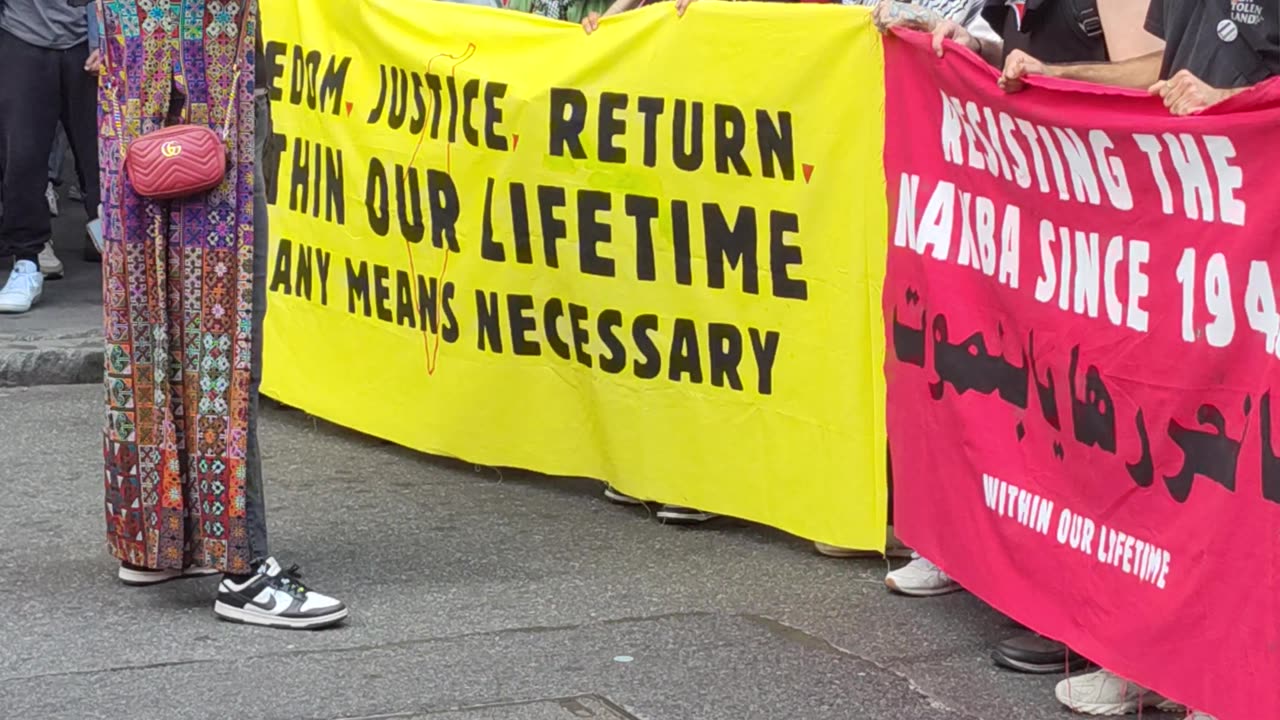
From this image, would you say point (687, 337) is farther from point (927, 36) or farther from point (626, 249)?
point (927, 36)

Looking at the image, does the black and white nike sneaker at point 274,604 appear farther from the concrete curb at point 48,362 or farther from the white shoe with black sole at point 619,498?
the concrete curb at point 48,362

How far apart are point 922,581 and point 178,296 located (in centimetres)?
202

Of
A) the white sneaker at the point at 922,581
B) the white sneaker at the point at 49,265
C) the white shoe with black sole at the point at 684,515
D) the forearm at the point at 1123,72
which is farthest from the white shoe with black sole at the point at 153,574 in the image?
the white sneaker at the point at 49,265

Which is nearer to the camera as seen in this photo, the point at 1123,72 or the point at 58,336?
the point at 1123,72

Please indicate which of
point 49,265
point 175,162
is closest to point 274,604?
point 175,162

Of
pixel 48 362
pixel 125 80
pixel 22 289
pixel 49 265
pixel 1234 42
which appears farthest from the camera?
pixel 49 265

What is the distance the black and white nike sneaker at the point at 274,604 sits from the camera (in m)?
4.91

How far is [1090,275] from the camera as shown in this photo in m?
4.37

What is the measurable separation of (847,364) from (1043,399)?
3.08 ft

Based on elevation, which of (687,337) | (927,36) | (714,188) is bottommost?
A: (687,337)

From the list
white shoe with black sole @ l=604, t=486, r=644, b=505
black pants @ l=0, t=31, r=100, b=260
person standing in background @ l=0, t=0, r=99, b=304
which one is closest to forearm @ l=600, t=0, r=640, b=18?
white shoe with black sole @ l=604, t=486, r=644, b=505

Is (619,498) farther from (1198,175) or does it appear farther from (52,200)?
(52,200)

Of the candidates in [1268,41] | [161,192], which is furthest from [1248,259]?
[161,192]

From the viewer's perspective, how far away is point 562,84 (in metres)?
6.14
